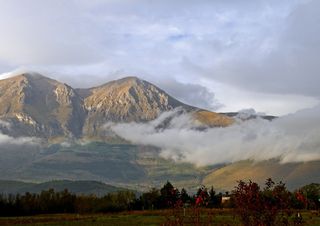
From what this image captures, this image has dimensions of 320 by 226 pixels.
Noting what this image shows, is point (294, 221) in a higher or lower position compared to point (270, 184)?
lower

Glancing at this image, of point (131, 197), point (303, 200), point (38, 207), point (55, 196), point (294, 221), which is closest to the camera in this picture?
point (294, 221)

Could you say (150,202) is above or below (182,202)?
above

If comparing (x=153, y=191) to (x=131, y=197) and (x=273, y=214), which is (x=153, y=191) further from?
Answer: (x=273, y=214)

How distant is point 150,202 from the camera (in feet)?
560

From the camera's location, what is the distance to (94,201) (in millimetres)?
158375

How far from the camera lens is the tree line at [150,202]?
13.7m

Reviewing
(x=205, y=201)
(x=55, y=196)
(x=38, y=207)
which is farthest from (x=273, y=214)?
(x=55, y=196)

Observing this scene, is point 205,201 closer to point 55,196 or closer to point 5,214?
point 5,214

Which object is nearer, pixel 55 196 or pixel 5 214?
pixel 5 214

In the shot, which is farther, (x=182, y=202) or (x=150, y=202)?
(x=150, y=202)

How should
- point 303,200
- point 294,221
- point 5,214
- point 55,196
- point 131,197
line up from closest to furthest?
point 294,221
point 303,200
point 5,214
point 55,196
point 131,197

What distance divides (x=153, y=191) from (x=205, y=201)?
167903 millimetres

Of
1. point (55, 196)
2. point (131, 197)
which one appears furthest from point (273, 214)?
point (131, 197)

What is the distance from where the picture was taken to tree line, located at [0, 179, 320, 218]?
1369 cm
